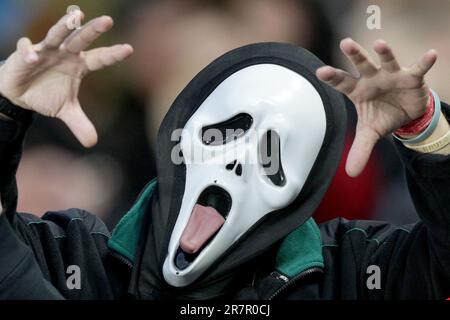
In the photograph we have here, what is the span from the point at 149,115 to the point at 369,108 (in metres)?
0.81

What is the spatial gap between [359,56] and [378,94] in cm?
9

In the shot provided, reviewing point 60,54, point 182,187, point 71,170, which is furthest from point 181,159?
point 71,170

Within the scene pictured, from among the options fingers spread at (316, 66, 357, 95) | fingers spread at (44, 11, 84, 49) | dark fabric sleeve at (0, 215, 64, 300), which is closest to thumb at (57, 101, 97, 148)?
fingers spread at (44, 11, 84, 49)

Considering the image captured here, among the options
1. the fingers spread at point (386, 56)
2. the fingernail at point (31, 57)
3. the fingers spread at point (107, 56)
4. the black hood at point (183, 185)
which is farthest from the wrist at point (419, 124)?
the fingernail at point (31, 57)

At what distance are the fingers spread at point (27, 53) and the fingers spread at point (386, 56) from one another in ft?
1.70

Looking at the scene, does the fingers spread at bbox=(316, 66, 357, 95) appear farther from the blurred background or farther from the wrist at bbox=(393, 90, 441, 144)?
the blurred background

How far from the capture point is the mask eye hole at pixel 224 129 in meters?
1.65

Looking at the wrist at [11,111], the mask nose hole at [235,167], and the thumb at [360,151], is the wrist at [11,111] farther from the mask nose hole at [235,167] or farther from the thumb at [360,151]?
the thumb at [360,151]

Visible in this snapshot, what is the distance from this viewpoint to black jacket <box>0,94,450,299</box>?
1512mm

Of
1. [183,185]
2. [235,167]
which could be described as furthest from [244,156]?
[183,185]

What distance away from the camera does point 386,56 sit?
53.8 inches

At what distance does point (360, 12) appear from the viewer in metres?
2.24

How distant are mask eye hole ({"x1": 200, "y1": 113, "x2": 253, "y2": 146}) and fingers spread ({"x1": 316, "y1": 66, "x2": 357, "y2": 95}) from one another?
27 centimetres

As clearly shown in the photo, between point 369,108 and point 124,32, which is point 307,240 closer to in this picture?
point 369,108
